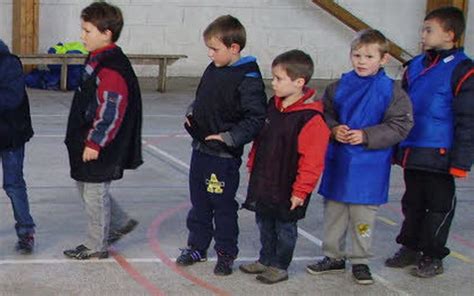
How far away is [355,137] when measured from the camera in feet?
14.8

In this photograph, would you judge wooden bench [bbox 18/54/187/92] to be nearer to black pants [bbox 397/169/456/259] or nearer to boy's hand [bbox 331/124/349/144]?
black pants [bbox 397/169/456/259]

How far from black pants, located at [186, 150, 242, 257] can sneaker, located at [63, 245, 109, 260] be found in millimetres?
574

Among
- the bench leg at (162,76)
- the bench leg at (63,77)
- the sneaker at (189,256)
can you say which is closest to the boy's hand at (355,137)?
the sneaker at (189,256)

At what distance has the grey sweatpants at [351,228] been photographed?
15.4 ft

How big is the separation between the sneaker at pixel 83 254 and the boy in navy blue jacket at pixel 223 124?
0.65 metres

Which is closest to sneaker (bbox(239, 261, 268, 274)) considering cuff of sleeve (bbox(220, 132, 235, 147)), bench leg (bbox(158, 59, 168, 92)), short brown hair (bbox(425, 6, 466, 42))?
cuff of sleeve (bbox(220, 132, 235, 147))

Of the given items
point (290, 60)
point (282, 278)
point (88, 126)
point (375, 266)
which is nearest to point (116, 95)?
point (88, 126)

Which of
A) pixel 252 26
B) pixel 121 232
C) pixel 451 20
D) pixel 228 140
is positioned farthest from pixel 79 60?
pixel 451 20

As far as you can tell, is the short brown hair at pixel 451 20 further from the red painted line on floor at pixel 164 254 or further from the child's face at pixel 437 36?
the red painted line on floor at pixel 164 254

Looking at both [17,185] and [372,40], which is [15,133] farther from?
[372,40]

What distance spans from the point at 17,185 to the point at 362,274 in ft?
7.04

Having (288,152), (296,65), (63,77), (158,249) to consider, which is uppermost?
(296,65)

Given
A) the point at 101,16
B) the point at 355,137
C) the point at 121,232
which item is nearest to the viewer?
the point at 355,137

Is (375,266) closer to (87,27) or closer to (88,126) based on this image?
(88,126)
